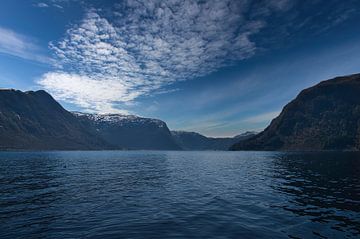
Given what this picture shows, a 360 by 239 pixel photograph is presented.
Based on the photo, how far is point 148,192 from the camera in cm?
3741

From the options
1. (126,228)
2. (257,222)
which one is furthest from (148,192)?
(257,222)

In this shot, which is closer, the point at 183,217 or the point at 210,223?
the point at 210,223

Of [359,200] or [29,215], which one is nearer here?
[29,215]

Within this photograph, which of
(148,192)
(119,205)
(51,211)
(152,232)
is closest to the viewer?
(152,232)

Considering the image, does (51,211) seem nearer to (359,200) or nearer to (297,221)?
(297,221)

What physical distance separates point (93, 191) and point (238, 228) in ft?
84.2

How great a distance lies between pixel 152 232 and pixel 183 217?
5.03 metres

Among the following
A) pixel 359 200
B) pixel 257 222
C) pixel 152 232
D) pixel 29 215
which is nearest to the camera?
pixel 152 232

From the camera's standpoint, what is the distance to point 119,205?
28906 millimetres

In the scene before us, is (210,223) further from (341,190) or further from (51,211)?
(341,190)


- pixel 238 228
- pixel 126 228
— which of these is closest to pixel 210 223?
pixel 238 228

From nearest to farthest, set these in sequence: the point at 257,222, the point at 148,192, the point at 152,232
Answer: the point at 152,232
the point at 257,222
the point at 148,192

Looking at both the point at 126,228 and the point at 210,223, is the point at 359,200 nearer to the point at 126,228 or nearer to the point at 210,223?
the point at 210,223

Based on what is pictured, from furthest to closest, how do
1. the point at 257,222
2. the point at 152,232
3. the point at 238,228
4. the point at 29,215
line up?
the point at 29,215 < the point at 257,222 < the point at 238,228 < the point at 152,232
